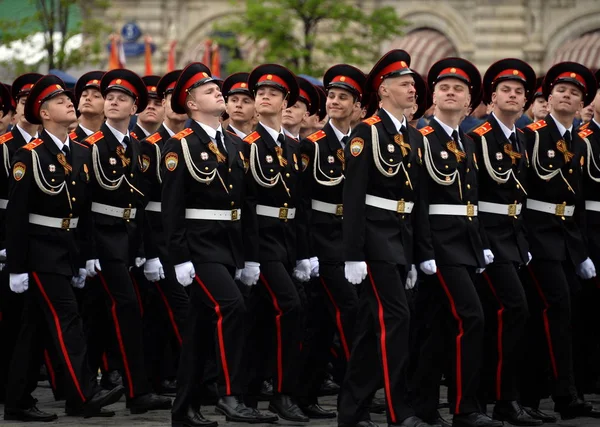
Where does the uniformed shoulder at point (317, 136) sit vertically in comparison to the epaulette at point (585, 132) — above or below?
below

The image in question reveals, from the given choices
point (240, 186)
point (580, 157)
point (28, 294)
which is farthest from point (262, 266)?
point (580, 157)

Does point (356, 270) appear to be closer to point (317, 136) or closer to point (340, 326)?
point (340, 326)

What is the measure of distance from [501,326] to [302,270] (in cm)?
139

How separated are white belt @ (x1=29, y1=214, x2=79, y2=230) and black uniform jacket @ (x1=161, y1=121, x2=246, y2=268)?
79cm

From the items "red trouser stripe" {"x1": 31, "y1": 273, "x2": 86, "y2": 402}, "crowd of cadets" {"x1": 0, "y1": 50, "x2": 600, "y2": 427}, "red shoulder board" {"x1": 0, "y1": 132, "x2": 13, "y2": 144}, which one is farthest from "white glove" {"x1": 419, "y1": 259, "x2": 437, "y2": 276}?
"red shoulder board" {"x1": 0, "y1": 132, "x2": 13, "y2": 144}

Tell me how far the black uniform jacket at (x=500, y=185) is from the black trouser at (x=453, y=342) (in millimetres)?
396

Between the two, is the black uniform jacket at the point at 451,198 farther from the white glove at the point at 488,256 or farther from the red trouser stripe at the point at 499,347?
the red trouser stripe at the point at 499,347


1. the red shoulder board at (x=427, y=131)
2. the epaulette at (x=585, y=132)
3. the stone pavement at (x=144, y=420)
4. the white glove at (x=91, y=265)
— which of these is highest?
the epaulette at (x=585, y=132)

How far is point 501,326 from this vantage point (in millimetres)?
8680

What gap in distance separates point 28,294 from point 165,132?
1.79 metres

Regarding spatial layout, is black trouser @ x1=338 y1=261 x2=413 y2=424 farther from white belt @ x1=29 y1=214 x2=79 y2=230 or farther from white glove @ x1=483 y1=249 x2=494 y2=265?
white belt @ x1=29 y1=214 x2=79 y2=230

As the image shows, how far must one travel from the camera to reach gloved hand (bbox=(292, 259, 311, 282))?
9.39 m

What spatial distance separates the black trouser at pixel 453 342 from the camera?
828 centimetres

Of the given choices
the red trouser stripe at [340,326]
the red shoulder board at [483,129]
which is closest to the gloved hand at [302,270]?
the red trouser stripe at [340,326]
